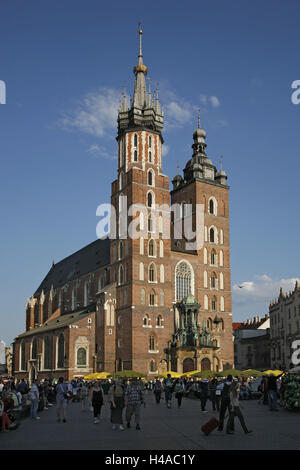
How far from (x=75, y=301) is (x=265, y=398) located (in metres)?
49.6

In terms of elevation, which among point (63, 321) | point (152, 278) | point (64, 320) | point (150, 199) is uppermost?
point (150, 199)

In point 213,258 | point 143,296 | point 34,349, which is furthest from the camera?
point 34,349

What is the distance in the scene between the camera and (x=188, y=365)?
54.6m

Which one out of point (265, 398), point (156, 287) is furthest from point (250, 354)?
point (265, 398)

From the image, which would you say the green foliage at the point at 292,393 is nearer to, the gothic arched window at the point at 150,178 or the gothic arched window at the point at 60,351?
the gothic arched window at the point at 150,178

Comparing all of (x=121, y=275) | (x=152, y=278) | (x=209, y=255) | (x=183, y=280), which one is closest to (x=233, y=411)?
(x=152, y=278)

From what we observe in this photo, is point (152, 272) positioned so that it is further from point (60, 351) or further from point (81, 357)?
point (60, 351)

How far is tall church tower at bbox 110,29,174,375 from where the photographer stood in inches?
2137

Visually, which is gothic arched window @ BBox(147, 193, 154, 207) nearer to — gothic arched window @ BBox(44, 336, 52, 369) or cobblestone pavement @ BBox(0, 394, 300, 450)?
gothic arched window @ BBox(44, 336, 52, 369)

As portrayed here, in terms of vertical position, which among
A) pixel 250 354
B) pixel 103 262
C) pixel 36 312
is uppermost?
pixel 103 262

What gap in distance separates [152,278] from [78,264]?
23986 mm
